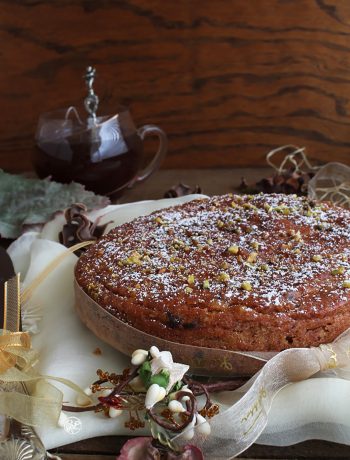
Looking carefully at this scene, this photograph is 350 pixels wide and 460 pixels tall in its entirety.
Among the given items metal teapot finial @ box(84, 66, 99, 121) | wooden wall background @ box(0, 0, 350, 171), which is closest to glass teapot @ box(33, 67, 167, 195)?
metal teapot finial @ box(84, 66, 99, 121)

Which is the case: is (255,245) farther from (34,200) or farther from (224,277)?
(34,200)

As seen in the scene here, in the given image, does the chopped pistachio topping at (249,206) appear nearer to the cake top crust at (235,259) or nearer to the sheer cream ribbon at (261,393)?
the cake top crust at (235,259)

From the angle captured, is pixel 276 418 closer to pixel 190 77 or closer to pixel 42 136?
pixel 42 136

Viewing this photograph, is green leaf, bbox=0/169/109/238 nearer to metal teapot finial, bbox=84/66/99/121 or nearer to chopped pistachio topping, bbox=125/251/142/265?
metal teapot finial, bbox=84/66/99/121

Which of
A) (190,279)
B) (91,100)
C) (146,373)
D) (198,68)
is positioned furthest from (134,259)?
(198,68)

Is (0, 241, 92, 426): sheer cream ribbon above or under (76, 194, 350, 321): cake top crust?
under

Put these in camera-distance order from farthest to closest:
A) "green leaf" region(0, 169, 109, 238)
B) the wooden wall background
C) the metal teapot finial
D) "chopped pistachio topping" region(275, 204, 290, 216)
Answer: the wooden wall background, the metal teapot finial, "green leaf" region(0, 169, 109, 238), "chopped pistachio topping" region(275, 204, 290, 216)
